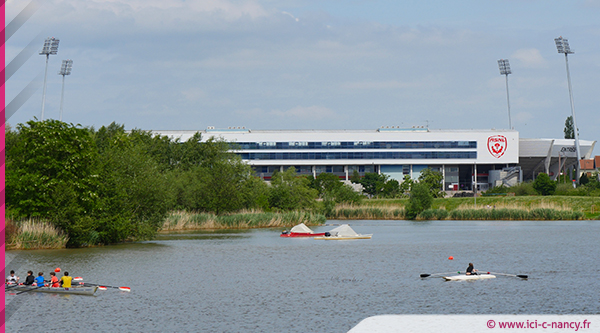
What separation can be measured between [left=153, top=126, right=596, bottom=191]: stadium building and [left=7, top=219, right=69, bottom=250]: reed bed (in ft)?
399

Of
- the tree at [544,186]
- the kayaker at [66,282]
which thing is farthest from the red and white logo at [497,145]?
the kayaker at [66,282]

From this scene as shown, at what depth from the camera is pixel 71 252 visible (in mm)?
49094

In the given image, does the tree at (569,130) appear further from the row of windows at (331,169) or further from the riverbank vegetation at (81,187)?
the riverbank vegetation at (81,187)

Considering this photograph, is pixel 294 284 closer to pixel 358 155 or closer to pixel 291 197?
pixel 291 197

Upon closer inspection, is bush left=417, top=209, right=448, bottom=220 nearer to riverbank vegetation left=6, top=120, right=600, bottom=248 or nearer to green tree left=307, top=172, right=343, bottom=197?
riverbank vegetation left=6, top=120, right=600, bottom=248

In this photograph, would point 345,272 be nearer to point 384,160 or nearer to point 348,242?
point 348,242

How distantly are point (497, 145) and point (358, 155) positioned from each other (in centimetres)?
3873

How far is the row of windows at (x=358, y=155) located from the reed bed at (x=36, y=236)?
124406mm

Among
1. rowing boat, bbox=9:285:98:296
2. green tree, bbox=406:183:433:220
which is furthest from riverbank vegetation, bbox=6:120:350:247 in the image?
green tree, bbox=406:183:433:220

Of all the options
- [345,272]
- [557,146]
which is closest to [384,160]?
[557,146]

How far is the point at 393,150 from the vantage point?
6845 inches

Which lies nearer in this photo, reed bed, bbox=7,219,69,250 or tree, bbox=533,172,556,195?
reed bed, bbox=7,219,69,250

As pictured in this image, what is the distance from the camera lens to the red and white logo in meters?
173

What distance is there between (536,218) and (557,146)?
8522 centimetres
